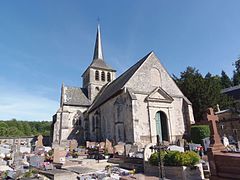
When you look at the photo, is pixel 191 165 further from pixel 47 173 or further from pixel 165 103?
pixel 165 103

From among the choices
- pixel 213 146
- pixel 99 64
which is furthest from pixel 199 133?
pixel 99 64

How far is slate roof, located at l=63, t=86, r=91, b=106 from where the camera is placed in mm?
29214

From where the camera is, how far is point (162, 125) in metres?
19.0

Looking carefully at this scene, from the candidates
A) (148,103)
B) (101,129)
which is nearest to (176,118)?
(148,103)

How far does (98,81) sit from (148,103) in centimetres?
1665

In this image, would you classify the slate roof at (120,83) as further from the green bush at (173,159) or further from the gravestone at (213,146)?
the gravestone at (213,146)

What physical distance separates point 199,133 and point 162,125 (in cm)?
365

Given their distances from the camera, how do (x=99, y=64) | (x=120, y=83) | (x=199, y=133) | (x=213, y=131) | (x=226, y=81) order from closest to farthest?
(x=213, y=131) < (x=199, y=133) < (x=120, y=83) < (x=99, y=64) < (x=226, y=81)

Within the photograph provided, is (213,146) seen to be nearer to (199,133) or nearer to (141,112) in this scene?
(141,112)

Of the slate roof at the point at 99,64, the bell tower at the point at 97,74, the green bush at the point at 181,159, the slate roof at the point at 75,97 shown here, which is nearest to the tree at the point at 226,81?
the bell tower at the point at 97,74

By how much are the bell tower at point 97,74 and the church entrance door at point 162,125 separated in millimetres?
15644

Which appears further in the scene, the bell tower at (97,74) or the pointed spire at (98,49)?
the pointed spire at (98,49)

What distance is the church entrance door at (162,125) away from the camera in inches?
727

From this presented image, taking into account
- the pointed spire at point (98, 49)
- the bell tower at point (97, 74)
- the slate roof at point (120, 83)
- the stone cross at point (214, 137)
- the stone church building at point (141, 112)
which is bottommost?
the stone cross at point (214, 137)
